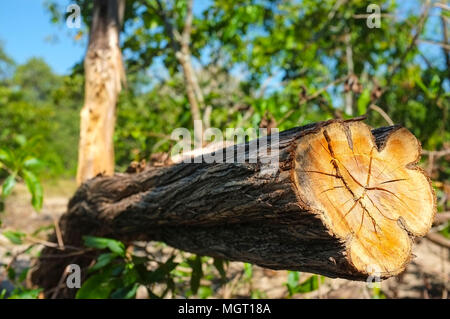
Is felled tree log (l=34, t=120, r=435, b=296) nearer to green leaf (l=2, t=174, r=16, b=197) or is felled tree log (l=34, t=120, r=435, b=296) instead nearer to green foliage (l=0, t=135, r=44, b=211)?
green foliage (l=0, t=135, r=44, b=211)

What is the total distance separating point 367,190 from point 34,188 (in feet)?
6.40

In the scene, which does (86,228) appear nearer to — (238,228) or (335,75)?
(238,228)

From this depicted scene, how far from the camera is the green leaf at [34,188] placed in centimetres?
226


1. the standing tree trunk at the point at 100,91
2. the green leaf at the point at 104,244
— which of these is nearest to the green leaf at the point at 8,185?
the standing tree trunk at the point at 100,91

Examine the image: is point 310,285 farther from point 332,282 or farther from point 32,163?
point 32,163

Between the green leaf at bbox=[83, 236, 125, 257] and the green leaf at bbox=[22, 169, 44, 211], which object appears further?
the green leaf at bbox=[22, 169, 44, 211]

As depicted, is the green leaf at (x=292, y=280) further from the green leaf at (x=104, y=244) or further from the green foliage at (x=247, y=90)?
the green leaf at (x=104, y=244)

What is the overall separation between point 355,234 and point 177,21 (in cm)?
388

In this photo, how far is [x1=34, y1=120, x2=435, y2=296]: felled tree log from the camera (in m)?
1.04

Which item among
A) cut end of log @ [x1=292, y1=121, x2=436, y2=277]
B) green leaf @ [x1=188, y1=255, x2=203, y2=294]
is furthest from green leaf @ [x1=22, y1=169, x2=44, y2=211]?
cut end of log @ [x1=292, y1=121, x2=436, y2=277]

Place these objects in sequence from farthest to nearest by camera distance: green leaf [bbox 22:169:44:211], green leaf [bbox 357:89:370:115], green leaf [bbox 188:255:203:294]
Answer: green leaf [bbox 357:89:370:115], green leaf [bbox 22:169:44:211], green leaf [bbox 188:255:203:294]

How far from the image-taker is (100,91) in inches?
110

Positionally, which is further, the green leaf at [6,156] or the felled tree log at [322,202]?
the green leaf at [6,156]

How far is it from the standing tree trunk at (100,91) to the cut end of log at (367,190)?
2.04 m
